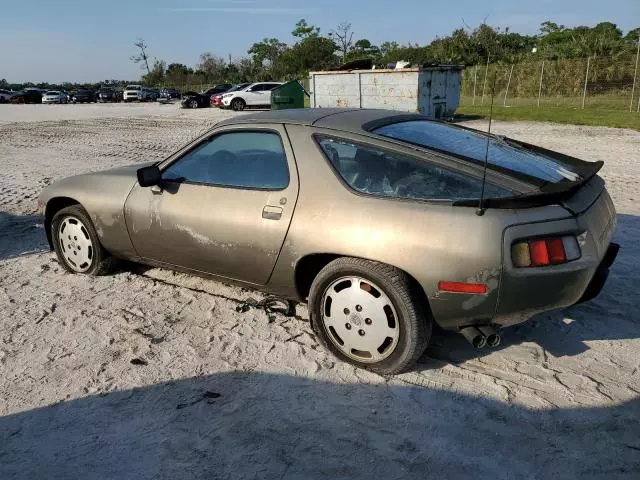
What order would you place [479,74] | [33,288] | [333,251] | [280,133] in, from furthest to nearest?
[479,74], [33,288], [280,133], [333,251]

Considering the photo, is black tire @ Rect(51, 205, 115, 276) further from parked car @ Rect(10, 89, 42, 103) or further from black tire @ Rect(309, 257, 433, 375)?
parked car @ Rect(10, 89, 42, 103)

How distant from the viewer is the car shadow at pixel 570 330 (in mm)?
3363

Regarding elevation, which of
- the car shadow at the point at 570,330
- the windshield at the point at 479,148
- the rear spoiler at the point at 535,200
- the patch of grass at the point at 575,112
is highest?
the windshield at the point at 479,148

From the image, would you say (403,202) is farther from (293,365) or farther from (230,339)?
(230,339)

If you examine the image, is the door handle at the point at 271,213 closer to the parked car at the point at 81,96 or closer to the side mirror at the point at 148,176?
the side mirror at the point at 148,176

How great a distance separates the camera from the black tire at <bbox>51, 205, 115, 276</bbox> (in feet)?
14.8

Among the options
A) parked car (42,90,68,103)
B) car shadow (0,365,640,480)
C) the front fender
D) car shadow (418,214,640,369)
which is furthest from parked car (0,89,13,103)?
car shadow (418,214,640,369)

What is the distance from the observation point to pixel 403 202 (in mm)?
2920

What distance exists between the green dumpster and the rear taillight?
59.4 feet

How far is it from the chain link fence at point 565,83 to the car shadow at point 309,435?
2227 centimetres

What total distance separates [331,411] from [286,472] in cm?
49

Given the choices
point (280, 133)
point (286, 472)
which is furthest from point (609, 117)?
point (286, 472)

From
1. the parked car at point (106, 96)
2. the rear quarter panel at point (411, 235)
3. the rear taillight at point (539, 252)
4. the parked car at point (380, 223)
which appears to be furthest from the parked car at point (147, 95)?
the rear taillight at point (539, 252)

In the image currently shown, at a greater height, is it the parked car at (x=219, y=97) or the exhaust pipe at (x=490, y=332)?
the parked car at (x=219, y=97)
